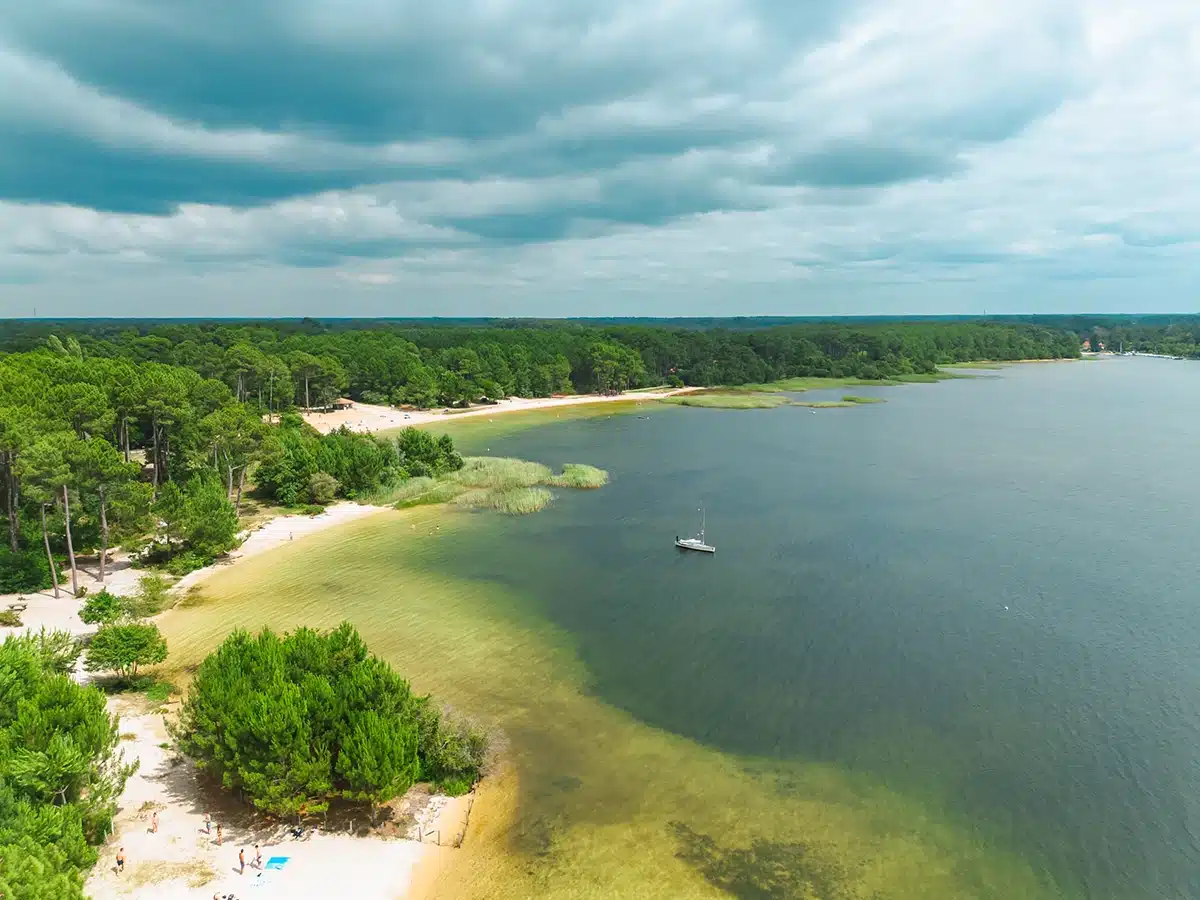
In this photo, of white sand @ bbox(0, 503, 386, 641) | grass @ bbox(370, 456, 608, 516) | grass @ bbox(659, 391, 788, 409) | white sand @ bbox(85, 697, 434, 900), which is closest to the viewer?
white sand @ bbox(85, 697, 434, 900)

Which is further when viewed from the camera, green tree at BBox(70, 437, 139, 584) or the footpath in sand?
green tree at BBox(70, 437, 139, 584)

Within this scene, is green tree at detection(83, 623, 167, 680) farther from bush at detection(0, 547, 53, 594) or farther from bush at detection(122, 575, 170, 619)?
bush at detection(0, 547, 53, 594)

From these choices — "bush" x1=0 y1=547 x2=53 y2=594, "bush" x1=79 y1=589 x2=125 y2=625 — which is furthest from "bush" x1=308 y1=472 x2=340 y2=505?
"bush" x1=79 y1=589 x2=125 y2=625

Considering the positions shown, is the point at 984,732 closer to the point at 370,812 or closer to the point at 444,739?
the point at 444,739

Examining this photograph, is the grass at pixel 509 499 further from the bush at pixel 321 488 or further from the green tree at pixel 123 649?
the green tree at pixel 123 649

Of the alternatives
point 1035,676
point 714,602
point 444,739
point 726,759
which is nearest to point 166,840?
point 444,739

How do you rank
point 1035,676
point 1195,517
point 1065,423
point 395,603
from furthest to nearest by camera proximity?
point 1065,423
point 1195,517
point 395,603
point 1035,676
